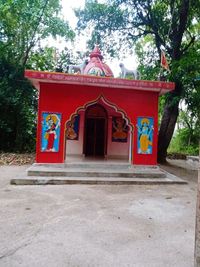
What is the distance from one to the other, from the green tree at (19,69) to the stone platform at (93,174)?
542 cm

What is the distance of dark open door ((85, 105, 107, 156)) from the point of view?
1095 cm

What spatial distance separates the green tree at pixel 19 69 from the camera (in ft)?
41.3

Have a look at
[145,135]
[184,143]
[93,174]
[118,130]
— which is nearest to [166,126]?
[118,130]

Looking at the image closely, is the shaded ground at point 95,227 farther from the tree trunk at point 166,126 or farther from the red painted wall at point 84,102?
the tree trunk at point 166,126

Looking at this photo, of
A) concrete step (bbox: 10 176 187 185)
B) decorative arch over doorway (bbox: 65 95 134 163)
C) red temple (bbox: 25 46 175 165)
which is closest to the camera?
concrete step (bbox: 10 176 187 185)

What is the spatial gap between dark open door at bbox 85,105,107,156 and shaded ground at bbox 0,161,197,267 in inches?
189

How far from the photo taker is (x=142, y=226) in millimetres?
3994

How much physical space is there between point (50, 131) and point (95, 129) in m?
2.98

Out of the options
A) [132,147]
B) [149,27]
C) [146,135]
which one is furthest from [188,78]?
[149,27]

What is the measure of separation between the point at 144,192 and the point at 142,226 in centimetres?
240

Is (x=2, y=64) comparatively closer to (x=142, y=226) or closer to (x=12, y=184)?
(x=12, y=184)

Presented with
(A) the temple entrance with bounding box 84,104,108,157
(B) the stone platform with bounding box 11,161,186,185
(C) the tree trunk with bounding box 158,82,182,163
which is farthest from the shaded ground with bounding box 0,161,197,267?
(C) the tree trunk with bounding box 158,82,182,163

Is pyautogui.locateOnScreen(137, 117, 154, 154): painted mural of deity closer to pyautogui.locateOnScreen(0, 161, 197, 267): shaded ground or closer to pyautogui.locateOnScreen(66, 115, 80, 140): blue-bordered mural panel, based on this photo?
pyautogui.locateOnScreen(0, 161, 197, 267): shaded ground

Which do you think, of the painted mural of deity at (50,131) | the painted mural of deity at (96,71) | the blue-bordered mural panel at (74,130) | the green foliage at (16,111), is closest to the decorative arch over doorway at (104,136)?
the blue-bordered mural panel at (74,130)
